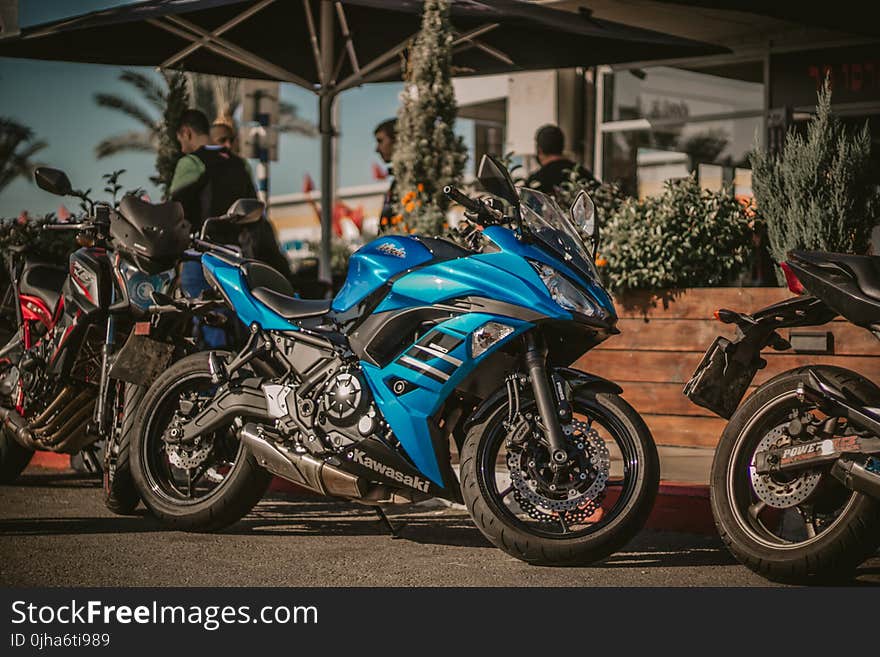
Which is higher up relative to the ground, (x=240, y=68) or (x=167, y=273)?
(x=240, y=68)

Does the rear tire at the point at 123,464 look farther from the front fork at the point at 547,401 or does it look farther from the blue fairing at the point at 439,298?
the front fork at the point at 547,401

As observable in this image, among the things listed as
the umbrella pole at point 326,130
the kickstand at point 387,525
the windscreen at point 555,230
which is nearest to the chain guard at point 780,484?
the windscreen at point 555,230

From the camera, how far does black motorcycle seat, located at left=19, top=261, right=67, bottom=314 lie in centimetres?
660

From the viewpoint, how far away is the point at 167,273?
6152 millimetres

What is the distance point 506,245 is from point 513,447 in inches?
28.6

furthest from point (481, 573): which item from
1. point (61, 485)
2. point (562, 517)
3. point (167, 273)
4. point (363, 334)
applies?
point (61, 485)

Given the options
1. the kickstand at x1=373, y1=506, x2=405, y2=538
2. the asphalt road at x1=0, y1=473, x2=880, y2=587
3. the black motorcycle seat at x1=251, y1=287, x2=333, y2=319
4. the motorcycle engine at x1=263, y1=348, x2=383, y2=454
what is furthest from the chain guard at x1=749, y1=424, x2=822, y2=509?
the black motorcycle seat at x1=251, y1=287, x2=333, y2=319

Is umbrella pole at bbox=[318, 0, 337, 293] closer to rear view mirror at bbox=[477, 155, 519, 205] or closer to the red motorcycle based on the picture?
the red motorcycle

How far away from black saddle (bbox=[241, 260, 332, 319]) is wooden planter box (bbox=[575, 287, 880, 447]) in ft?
8.28

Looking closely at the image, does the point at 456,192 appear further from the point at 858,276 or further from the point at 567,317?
the point at 858,276

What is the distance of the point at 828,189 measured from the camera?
283 inches

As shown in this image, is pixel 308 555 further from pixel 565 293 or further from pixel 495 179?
pixel 495 179

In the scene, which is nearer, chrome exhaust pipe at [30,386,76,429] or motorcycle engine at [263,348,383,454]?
motorcycle engine at [263,348,383,454]

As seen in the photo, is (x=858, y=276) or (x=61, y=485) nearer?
(x=858, y=276)
